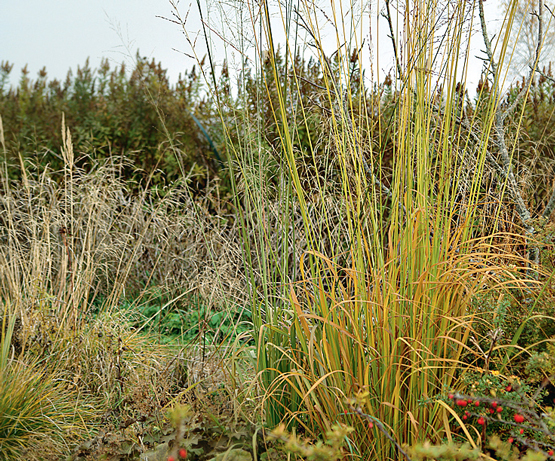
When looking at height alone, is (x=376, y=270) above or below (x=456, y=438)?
above

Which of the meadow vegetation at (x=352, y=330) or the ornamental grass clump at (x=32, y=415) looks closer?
the meadow vegetation at (x=352, y=330)

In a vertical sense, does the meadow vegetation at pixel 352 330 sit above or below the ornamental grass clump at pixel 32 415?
above

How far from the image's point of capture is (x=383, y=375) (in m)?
1.50

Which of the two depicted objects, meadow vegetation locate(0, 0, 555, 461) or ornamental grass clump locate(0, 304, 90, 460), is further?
ornamental grass clump locate(0, 304, 90, 460)

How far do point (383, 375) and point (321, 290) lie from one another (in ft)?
1.16

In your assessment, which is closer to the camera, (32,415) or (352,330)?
(352,330)

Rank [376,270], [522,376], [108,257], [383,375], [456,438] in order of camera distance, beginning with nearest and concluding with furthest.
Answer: [383,375], [456,438], [376,270], [522,376], [108,257]

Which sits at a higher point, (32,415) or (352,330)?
(352,330)

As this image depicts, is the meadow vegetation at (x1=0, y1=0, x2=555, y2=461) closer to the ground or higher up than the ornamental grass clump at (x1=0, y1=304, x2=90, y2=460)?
higher up

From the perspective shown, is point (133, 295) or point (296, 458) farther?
point (133, 295)

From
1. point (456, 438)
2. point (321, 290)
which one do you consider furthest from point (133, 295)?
point (456, 438)

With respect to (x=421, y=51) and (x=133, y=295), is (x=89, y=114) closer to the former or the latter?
(x=133, y=295)

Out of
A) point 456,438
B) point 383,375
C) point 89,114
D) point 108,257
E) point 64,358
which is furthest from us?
point 89,114

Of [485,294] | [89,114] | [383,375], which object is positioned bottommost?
[383,375]
